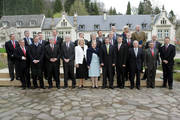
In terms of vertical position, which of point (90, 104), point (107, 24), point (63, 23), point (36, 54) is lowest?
point (90, 104)

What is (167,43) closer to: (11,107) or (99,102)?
(99,102)

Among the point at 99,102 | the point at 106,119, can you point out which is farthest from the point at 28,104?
the point at 106,119

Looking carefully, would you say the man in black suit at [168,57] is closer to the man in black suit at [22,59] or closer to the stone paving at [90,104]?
the stone paving at [90,104]

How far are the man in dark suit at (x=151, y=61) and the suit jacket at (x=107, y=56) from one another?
1425mm

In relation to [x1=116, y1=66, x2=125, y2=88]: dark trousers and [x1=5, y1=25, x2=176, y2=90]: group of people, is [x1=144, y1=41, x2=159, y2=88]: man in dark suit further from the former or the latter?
[x1=116, y1=66, x2=125, y2=88]: dark trousers

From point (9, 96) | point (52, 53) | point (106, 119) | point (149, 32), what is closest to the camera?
point (106, 119)

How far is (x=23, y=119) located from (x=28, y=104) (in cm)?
97

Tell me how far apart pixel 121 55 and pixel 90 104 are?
2.41 meters

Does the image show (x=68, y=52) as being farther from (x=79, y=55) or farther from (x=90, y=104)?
(x=90, y=104)

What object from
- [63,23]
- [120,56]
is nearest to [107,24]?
[63,23]

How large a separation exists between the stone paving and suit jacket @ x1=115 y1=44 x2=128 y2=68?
1076mm

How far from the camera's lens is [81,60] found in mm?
6207

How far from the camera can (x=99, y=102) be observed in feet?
15.8

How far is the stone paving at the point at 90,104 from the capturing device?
12.9ft
